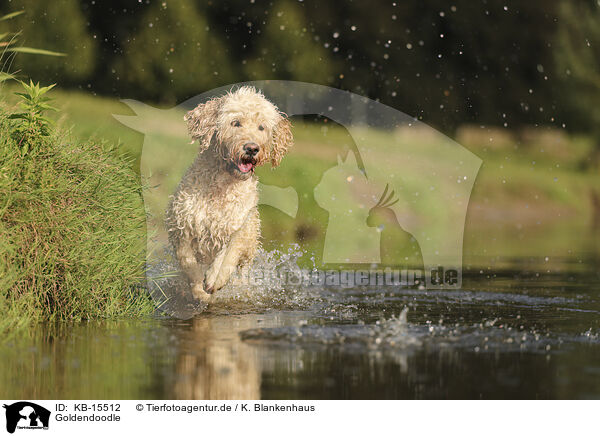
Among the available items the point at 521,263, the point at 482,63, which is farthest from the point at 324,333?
the point at 482,63

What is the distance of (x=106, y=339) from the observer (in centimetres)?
750

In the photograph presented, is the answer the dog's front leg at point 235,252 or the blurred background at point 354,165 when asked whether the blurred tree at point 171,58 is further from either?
the dog's front leg at point 235,252

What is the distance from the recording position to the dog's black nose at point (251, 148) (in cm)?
939

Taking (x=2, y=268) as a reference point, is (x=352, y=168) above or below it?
above

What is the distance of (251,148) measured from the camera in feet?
30.9

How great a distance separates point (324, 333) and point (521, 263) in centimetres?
830

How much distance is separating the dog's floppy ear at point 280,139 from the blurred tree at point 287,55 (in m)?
21.1

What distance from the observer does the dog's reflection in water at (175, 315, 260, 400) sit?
5836 mm

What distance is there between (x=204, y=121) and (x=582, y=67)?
30.9 meters

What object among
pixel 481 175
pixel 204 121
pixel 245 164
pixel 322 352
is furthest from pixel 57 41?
pixel 322 352

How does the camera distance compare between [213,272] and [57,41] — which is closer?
[213,272]

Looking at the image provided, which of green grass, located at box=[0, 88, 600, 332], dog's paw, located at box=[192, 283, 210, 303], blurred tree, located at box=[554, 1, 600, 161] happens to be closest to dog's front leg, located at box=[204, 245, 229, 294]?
dog's paw, located at box=[192, 283, 210, 303]

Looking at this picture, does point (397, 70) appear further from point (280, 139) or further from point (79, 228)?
point (79, 228)
